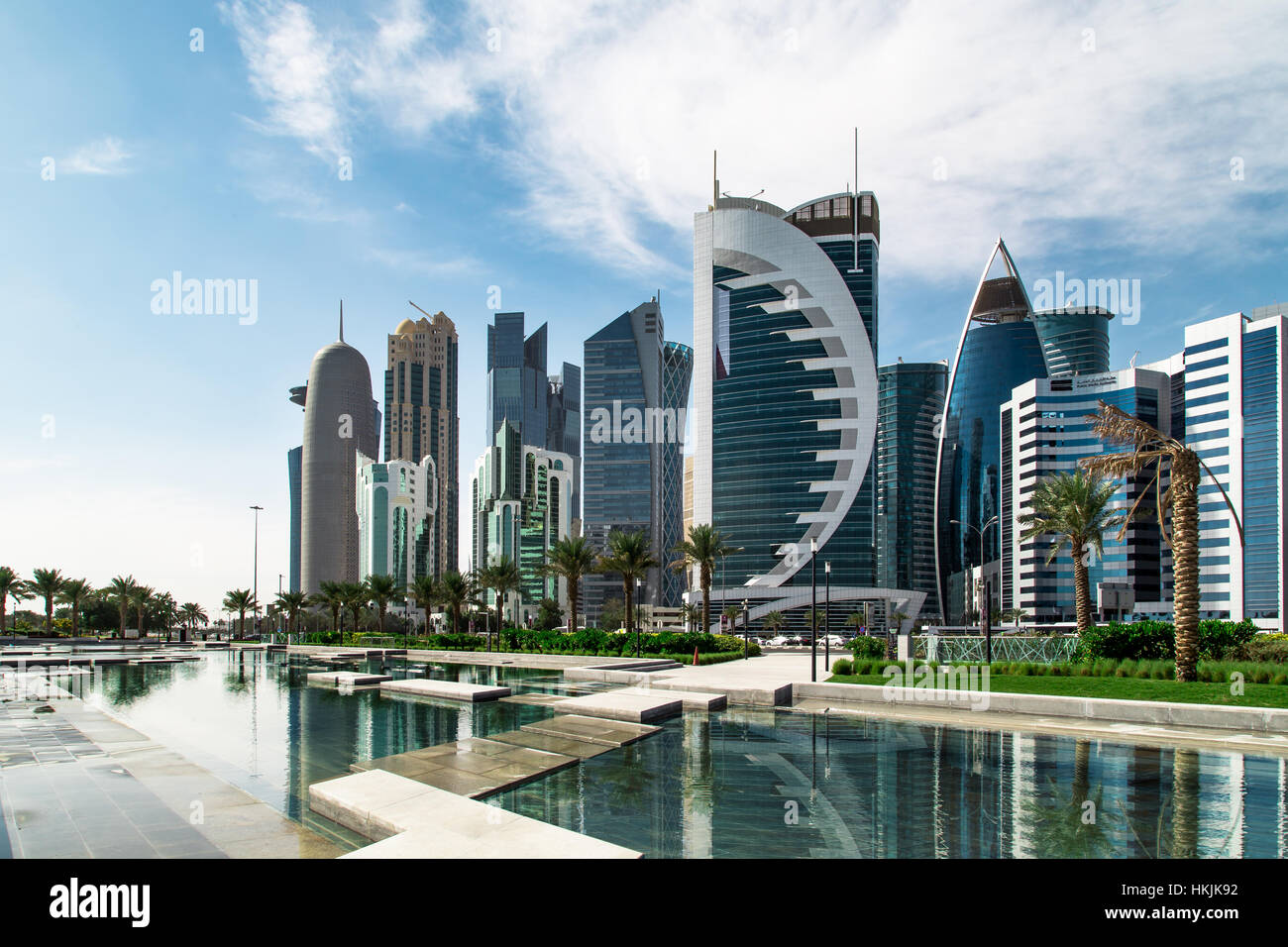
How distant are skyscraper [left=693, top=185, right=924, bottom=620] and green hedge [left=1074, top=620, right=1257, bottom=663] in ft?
325

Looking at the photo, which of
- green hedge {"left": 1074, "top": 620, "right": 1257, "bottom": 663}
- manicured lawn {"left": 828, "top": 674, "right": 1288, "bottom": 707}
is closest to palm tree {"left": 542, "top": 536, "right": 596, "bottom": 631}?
manicured lawn {"left": 828, "top": 674, "right": 1288, "bottom": 707}

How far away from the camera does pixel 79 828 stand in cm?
807

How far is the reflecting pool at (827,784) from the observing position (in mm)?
8586

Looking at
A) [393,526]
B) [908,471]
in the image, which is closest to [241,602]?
[393,526]

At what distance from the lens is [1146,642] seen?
2312 cm

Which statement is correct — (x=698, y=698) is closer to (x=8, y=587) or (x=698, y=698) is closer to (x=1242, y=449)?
(x=8, y=587)

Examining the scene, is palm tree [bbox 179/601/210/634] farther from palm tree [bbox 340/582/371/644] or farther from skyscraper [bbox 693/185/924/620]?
skyscraper [bbox 693/185/924/620]

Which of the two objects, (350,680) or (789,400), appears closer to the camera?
(350,680)

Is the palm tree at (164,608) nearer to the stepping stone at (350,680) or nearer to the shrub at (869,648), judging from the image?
the stepping stone at (350,680)

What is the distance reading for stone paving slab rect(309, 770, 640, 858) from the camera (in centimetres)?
683

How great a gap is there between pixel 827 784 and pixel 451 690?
557 inches
